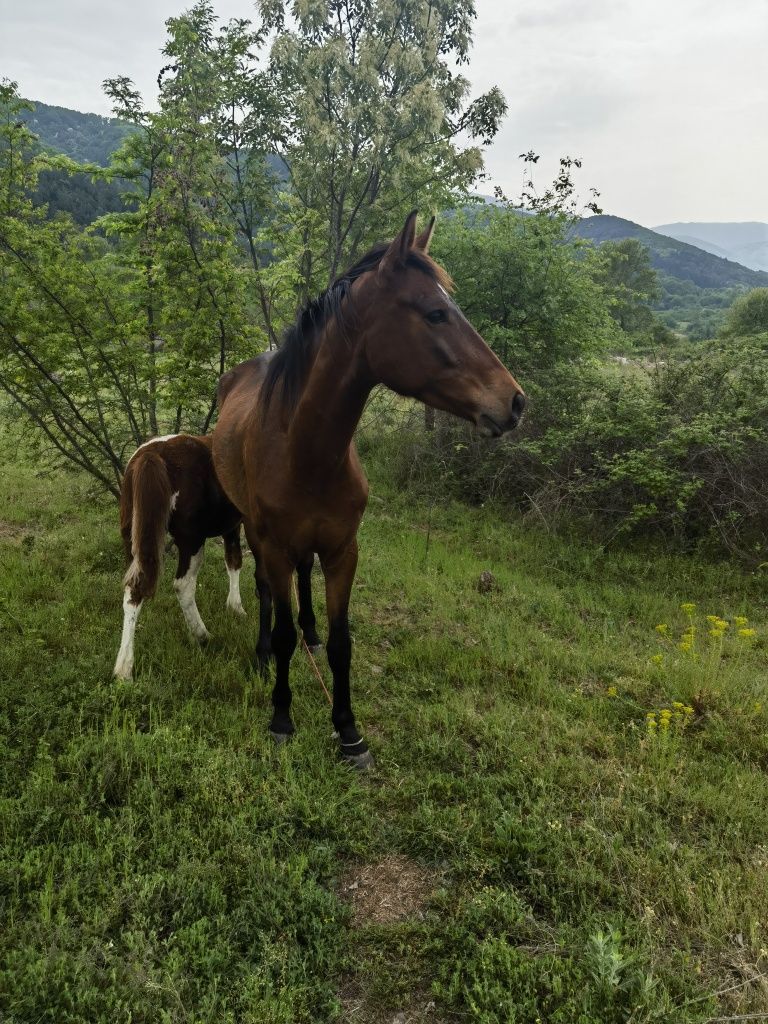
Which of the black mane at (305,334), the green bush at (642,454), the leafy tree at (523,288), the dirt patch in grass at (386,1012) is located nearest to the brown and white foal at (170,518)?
the black mane at (305,334)

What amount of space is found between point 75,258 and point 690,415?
709 cm

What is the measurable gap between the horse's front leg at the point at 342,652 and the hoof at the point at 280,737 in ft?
0.94

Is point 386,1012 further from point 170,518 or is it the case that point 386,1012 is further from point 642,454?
point 642,454

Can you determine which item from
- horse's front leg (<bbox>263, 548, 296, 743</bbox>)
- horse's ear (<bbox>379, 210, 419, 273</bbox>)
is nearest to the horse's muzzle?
horse's ear (<bbox>379, 210, 419, 273</bbox>)

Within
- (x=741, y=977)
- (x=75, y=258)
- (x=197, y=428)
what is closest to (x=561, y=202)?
(x=197, y=428)

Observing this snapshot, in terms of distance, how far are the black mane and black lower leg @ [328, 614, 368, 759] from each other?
4.35 feet

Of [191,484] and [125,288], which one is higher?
[125,288]

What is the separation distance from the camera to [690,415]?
670cm

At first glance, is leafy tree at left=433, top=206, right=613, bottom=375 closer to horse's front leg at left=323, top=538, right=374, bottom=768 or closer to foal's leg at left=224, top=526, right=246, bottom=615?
foal's leg at left=224, top=526, right=246, bottom=615

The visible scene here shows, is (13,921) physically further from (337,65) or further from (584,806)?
(337,65)

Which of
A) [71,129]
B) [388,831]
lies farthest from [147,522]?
[71,129]

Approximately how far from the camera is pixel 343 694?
3.04m

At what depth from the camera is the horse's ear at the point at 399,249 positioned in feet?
7.21

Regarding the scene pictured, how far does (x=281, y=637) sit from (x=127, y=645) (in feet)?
4.02
